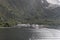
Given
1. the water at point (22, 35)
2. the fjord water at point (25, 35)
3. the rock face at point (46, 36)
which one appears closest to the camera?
the water at point (22, 35)

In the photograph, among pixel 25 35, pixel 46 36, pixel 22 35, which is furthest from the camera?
pixel 25 35

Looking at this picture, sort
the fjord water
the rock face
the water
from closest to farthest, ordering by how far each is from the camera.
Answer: the water, the fjord water, the rock face

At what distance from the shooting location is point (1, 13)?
197 meters

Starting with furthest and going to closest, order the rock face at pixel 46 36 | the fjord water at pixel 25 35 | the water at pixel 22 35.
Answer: the rock face at pixel 46 36
the fjord water at pixel 25 35
the water at pixel 22 35

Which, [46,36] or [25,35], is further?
[25,35]

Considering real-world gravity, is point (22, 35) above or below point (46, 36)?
above

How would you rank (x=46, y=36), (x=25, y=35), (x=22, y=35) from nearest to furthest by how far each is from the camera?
(x=46, y=36), (x=22, y=35), (x=25, y=35)

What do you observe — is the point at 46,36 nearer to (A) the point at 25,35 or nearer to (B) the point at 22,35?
(A) the point at 25,35

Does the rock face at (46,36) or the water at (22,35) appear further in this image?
the rock face at (46,36)

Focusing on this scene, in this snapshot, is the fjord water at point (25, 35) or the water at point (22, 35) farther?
the fjord water at point (25, 35)

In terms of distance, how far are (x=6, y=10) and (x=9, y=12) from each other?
3.87m

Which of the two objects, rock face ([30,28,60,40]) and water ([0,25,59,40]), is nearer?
water ([0,25,59,40])

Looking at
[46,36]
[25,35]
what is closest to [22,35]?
[25,35]

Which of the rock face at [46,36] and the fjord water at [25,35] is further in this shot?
the rock face at [46,36]
